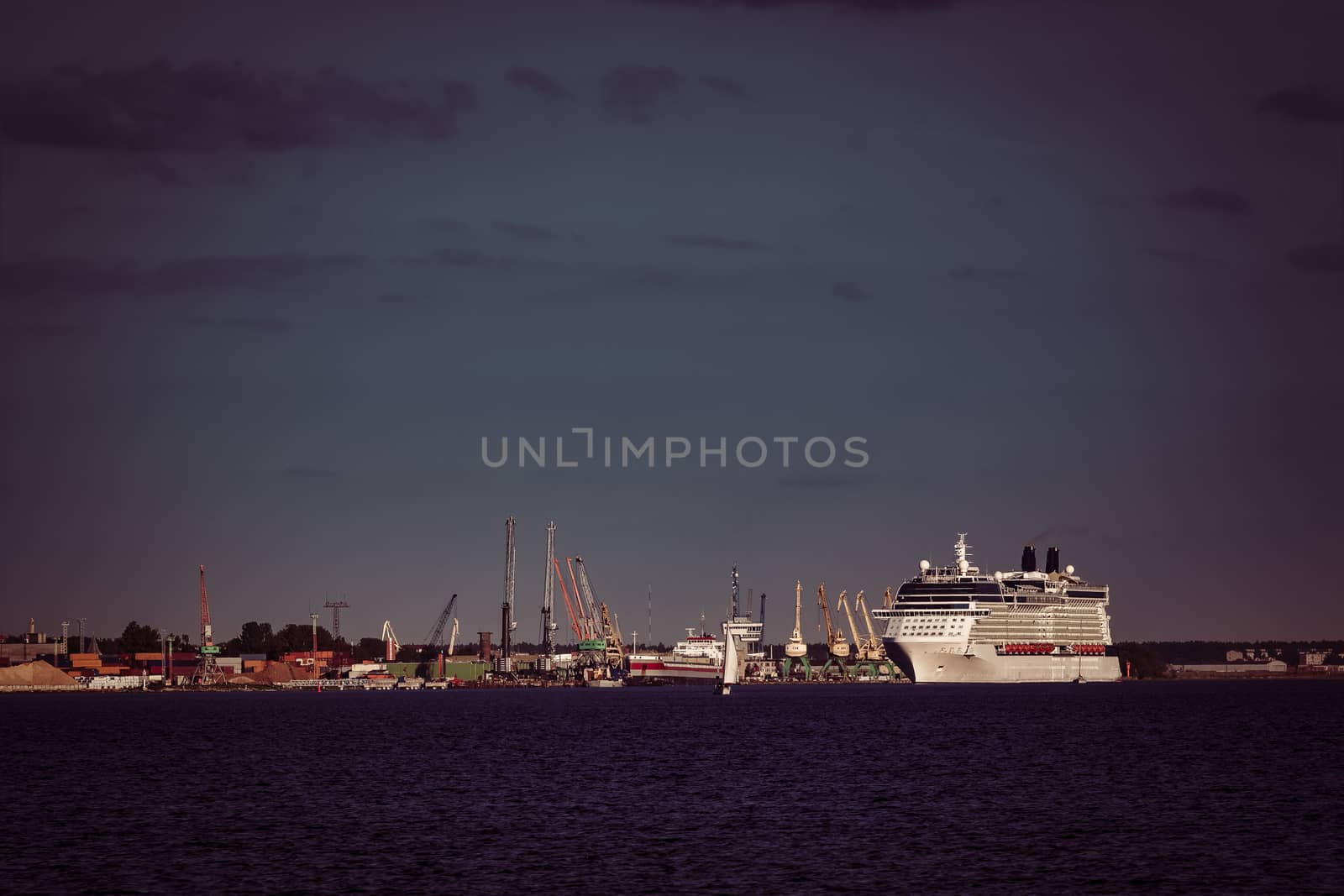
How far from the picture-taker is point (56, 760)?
101250 mm

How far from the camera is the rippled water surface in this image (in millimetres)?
50594

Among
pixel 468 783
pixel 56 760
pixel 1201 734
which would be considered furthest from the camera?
pixel 1201 734

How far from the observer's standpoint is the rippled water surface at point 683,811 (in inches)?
1992

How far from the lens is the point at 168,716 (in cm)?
17638

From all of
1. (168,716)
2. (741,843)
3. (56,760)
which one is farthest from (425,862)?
(168,716)

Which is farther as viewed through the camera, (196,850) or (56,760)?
(56,760)

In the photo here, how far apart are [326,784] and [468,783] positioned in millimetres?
7016

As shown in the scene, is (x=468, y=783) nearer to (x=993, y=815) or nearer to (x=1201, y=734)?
(x=993, y=815)

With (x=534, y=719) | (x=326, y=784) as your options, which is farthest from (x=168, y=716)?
(x=326, y=784)

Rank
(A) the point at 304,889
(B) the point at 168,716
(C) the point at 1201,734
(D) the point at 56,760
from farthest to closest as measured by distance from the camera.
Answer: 1. (B) the point at 168,716
2. (C) the point at 1201,734
3. (D) the point at 56,760
4. (A) the point at 304,889

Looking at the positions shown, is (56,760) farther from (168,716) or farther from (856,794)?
(168,716)

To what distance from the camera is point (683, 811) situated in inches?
2655

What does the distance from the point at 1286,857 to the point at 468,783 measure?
132 ft

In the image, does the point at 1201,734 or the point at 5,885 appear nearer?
the point at 5,885
